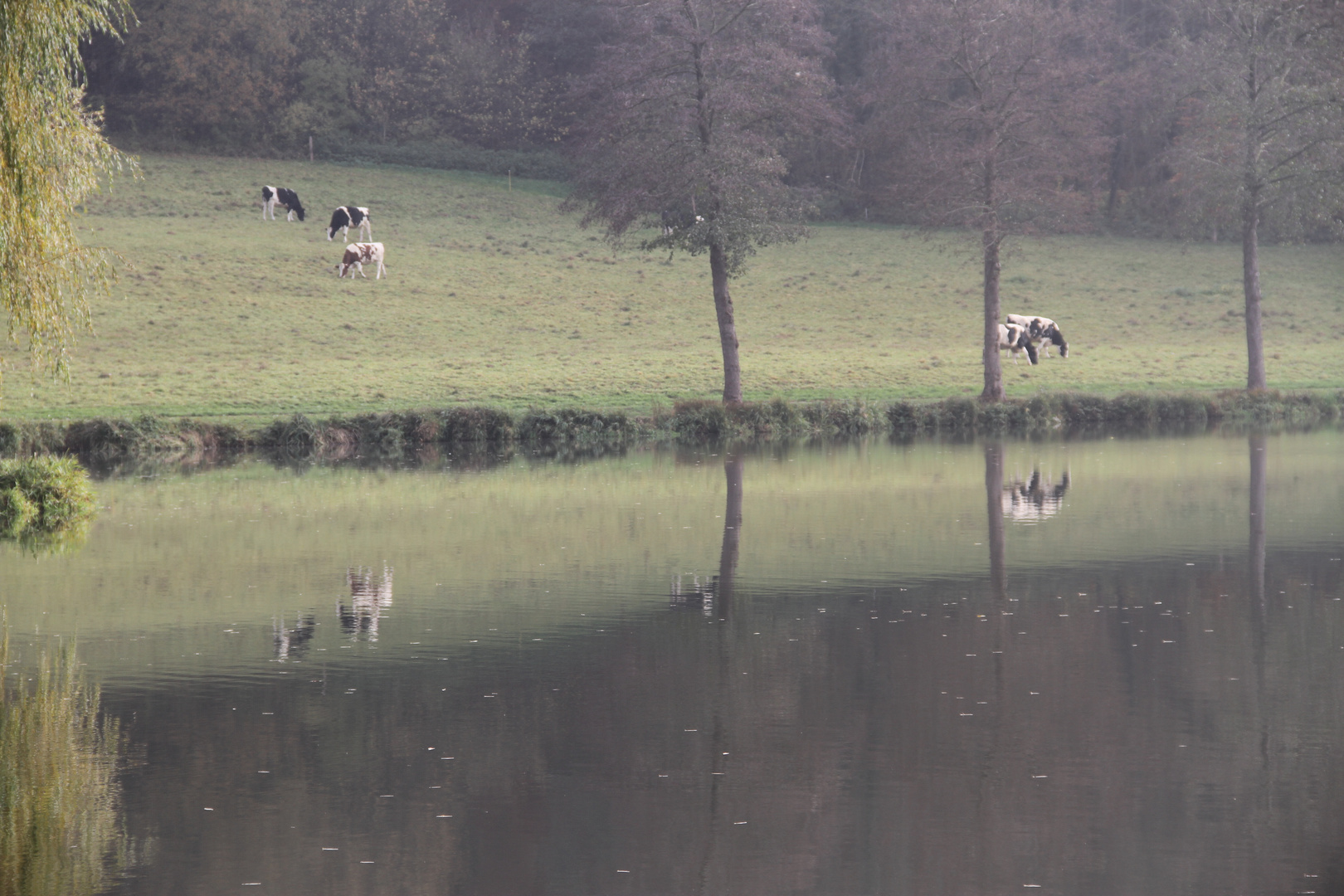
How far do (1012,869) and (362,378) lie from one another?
3286cm

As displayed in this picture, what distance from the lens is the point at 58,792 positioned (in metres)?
8.95

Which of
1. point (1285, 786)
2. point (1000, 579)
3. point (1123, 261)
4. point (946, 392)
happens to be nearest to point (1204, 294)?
point (1123, 261)

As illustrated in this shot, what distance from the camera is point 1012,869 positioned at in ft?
25.1

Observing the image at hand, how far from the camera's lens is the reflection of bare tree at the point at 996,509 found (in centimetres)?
1617

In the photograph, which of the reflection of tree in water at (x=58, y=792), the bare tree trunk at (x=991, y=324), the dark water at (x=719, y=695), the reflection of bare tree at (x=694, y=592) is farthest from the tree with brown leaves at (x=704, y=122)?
the reflection of tree in water at (x=58, y=792)

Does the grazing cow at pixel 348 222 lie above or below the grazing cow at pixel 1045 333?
above

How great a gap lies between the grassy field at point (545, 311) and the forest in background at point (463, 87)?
2.65 meters

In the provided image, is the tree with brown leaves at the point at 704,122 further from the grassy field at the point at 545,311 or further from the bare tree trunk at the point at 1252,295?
the bare tree trunk at the point at 1252,295

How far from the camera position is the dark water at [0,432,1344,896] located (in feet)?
25.9

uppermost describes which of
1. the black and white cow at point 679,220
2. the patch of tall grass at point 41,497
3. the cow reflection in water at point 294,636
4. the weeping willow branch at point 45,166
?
the black and white cow at point 679,220

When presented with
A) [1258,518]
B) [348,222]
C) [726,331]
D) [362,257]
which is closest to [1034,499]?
[1258,518]

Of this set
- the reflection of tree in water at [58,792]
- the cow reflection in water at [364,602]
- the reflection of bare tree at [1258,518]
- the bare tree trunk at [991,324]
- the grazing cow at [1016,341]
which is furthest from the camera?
the grazing cow at [1016,341]

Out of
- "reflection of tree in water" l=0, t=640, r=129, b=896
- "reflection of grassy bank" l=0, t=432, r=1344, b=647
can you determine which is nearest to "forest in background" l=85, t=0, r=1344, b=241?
"reflection of grassy bank" l=0, t=432, r=1344, b=647

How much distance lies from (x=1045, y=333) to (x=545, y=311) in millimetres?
16445
